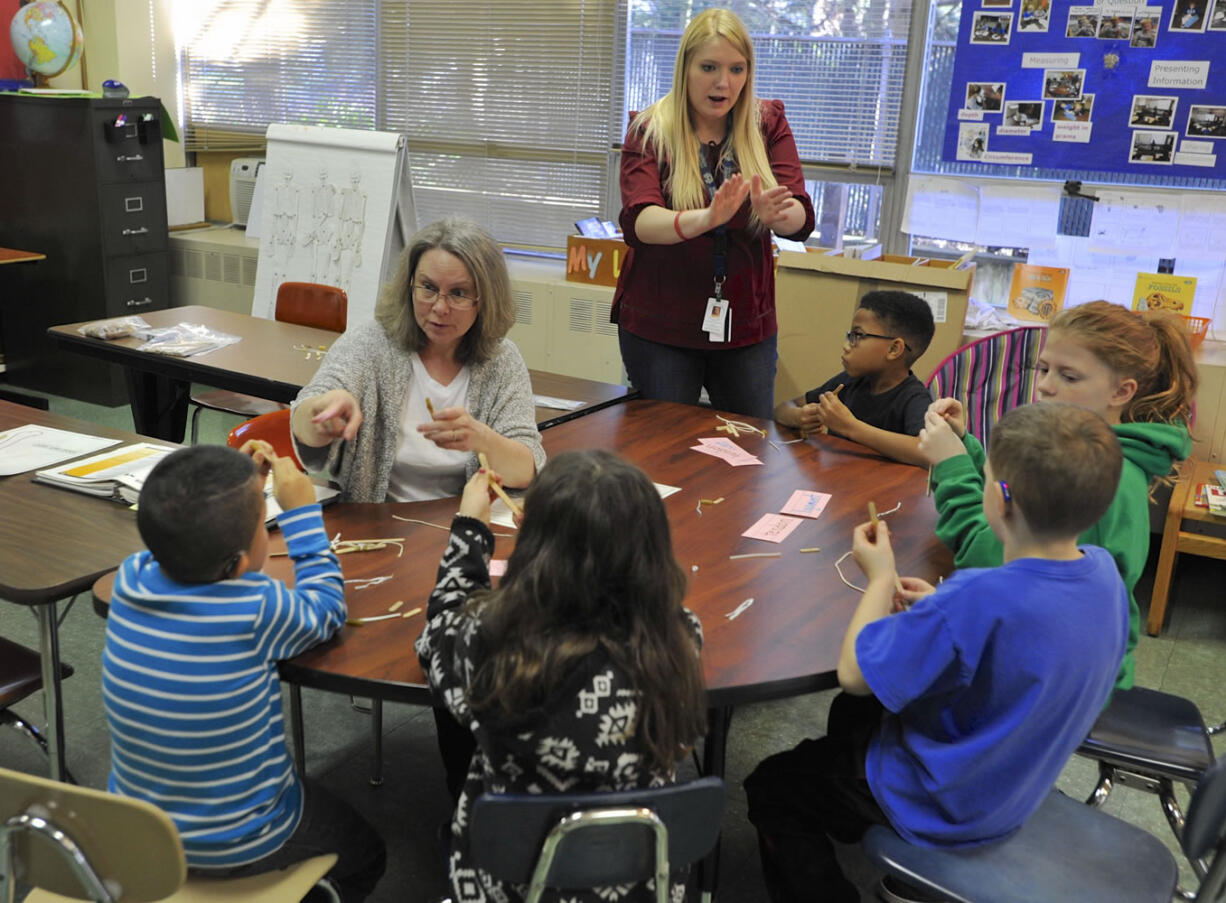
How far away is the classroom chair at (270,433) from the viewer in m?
2.37

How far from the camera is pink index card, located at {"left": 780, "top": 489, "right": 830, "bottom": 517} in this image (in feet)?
7.30

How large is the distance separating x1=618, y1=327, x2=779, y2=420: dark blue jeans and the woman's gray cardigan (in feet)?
2.29

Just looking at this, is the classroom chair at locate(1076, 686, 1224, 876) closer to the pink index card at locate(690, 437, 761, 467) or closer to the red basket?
the pink index card at locate(690, 437, 761, 467)

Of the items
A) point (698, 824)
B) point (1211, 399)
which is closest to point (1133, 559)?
point (698, 824)

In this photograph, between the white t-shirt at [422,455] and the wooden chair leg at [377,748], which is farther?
the wooden chair leg at [377,748]

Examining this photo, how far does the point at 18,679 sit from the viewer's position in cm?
205

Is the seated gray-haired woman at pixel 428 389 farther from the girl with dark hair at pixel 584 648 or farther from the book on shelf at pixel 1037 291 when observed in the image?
the book on shelf at pixel 1037 291

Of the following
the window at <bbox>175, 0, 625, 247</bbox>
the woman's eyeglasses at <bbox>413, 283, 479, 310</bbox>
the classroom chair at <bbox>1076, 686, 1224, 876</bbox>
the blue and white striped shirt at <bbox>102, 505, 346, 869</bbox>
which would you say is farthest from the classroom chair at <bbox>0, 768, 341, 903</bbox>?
the window at <bbox>175, 0, 625, 247</bbox>

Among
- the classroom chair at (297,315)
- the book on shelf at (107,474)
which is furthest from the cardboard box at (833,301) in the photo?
the book on shelf at (107,474)

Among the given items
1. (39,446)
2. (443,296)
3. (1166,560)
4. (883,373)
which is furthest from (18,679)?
(1166,560)

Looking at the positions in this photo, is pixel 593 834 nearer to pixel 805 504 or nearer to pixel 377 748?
pixel 805 504

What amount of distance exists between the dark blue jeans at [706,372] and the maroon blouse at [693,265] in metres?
0.04

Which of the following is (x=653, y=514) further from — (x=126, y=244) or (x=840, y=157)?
(x=126, y=244)

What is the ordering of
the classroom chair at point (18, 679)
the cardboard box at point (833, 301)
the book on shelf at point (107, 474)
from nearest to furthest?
the classroom chair at point (18, 679), the book on shelf at point (107, 474), the cardboard box at point (833, 301)
